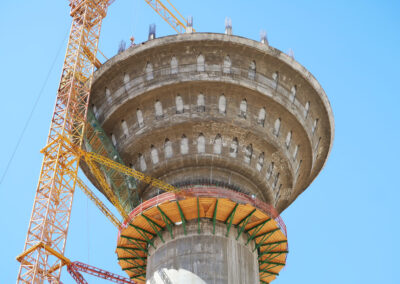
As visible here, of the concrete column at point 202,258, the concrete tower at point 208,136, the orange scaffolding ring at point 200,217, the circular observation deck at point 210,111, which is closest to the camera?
the concrete column at point 202,258

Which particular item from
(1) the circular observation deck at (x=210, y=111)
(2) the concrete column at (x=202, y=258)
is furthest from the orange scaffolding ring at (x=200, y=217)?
(1) the circular observation deck at (x=210, y=111)

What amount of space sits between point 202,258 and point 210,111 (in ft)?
23.7

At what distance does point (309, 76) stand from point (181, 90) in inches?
261

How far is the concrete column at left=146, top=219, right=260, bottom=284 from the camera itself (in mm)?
29916

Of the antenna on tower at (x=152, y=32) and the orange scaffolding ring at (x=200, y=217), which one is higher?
the antenna on tower at (x=152, y=32)

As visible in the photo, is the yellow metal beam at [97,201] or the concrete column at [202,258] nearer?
the concrete column at [202,258]

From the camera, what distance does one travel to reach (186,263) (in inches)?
1189

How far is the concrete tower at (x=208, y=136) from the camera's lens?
31.3m

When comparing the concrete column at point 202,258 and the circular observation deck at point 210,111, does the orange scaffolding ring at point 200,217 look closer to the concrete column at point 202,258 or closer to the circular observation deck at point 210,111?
the concrete column at point 202,258

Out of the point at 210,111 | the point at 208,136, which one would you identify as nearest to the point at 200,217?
the point at 208,136

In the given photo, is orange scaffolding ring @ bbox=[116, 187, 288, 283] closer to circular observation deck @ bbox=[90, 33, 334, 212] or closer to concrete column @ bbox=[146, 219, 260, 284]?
concrete column @ bbox=[146, 219, 260, 284]

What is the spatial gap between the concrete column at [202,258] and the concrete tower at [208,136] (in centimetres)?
7

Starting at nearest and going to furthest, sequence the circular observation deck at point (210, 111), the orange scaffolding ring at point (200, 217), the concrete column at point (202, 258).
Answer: the concrete column at point (202, 258), the orange scaffolding ring at point (200, 217), the circular observation deck at point (210, 111)

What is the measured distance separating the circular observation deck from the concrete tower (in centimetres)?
5
